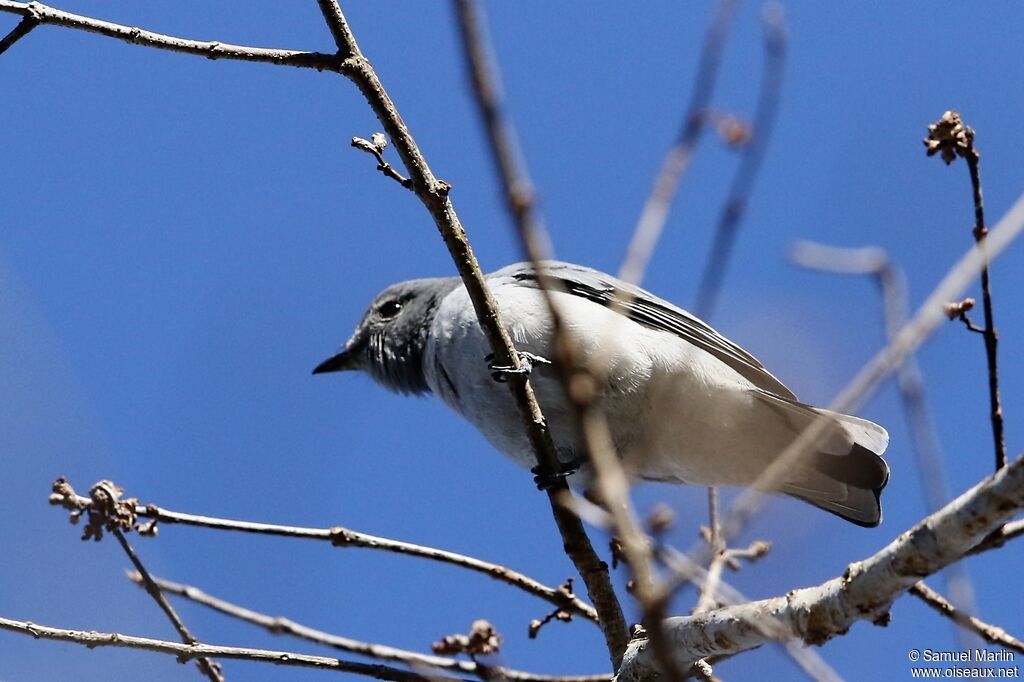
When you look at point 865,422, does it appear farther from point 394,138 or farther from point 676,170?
point 676,170

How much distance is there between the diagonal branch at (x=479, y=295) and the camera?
356cm

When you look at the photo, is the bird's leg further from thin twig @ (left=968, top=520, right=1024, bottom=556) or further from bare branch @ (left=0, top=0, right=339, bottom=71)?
thin twig @ (left=968, top=520, right=1024, bottom=556)

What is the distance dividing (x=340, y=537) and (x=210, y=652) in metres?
0.62

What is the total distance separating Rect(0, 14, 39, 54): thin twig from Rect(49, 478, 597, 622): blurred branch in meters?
1.51

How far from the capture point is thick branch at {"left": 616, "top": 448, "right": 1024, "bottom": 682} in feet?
7.23

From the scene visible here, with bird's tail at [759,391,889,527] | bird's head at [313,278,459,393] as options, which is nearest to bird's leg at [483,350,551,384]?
bird's tail at [759,391,889,527]

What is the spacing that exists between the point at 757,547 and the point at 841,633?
178 cm

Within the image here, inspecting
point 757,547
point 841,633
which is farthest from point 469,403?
point 841,633

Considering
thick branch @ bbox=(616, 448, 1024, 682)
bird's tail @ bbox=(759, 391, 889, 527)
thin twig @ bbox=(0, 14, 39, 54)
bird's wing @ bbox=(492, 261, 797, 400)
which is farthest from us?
bird's wing @ bbox=(492, 261, 797, 400)

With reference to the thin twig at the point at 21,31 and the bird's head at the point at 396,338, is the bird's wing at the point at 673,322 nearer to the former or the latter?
the bird's head at the point at 396,338

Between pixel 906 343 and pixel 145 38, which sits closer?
pixel 906 343

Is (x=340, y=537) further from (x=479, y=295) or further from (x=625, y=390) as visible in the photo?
(x=625, y=390)

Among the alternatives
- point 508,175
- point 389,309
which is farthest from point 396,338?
point 508,175

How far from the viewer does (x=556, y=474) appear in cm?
456
